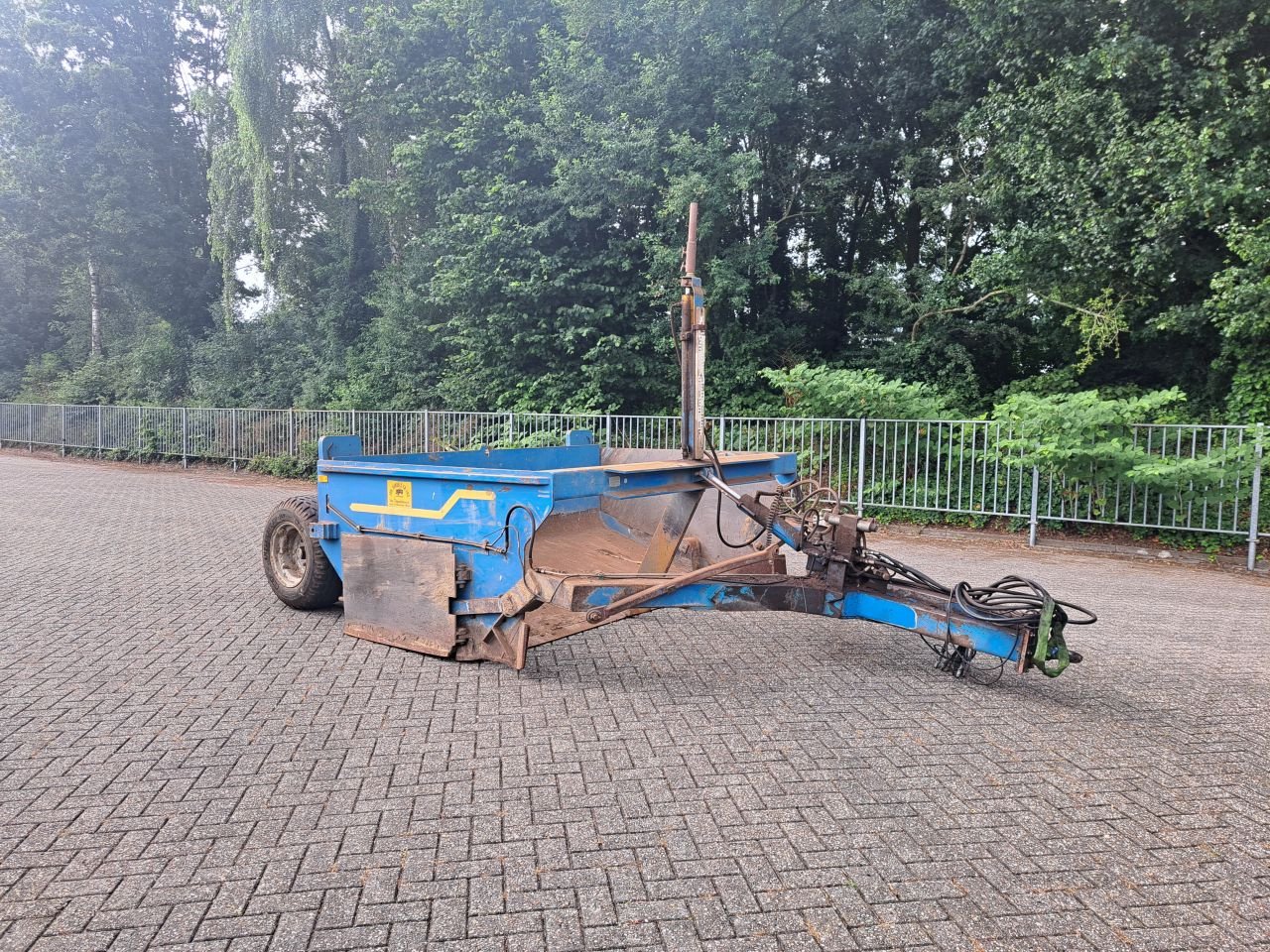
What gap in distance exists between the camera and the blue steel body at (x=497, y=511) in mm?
4586

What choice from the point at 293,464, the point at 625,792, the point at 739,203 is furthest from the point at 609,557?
the point at 293,464

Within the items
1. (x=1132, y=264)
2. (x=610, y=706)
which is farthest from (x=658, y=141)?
(x=610, y=706)

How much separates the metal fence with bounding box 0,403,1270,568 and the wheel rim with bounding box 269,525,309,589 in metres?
5.60

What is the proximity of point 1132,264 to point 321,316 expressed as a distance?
20.7m

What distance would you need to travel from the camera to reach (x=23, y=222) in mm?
29531

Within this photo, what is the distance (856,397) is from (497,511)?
27.7 ft

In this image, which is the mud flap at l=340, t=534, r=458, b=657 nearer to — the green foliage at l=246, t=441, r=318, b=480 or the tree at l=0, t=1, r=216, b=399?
the green foliage at l=246, t=441, r=318, b=480

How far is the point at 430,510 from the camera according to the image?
17.3 ft

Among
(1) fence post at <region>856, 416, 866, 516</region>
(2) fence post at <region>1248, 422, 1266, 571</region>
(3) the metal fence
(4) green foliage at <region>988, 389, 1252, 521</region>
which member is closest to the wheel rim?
(3) the metal fence

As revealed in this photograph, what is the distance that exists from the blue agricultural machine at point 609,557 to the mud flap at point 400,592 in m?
0.01

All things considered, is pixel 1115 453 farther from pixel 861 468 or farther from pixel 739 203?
pixel 739 203

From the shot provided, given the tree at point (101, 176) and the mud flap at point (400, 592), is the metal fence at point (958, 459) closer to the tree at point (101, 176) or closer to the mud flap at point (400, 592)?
the mud flap at point (400, 592)

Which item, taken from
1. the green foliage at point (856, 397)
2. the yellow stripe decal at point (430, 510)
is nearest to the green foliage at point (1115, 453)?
the green foliage at point (856, 397)

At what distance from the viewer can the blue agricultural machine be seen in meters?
4.54
